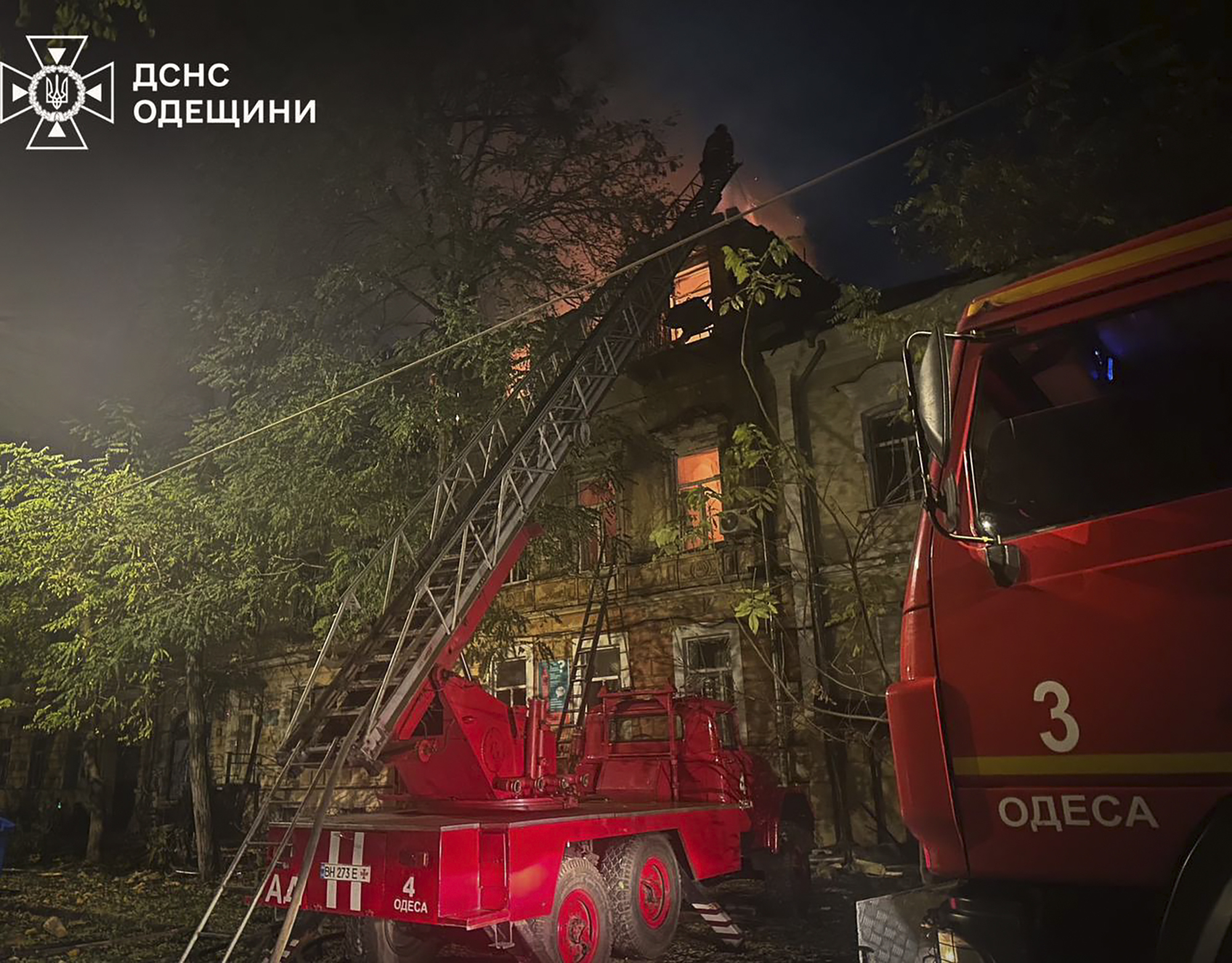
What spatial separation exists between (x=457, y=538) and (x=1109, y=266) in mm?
6069

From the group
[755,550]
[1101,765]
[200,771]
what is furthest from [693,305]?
[1101,765]

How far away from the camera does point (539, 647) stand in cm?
1683

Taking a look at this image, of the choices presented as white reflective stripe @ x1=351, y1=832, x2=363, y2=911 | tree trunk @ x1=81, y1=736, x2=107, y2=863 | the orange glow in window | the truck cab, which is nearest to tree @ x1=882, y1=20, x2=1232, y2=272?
the truck cab

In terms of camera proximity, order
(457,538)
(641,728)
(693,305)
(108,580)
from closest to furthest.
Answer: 1. (457,538)
2. (641,728)
3. (108,580)
4. (693,305)

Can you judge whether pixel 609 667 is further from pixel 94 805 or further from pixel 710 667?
pixel 94 805

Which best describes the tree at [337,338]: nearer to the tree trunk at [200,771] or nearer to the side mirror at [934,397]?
the tree trunk at [200,771]

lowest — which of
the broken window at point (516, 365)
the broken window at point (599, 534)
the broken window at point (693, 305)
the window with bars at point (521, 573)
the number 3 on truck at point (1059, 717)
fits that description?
the number 3 on truck at point (1059, 717)

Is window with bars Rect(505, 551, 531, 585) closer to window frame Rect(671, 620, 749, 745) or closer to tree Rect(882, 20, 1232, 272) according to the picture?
window frame Rect(671, 620, 749, 745)

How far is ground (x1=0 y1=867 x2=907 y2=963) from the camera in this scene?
788cm

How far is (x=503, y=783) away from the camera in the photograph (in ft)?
24.6

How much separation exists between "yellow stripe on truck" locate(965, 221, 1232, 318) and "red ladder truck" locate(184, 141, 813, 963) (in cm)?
461

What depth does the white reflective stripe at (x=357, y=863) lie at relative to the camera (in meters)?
5.89

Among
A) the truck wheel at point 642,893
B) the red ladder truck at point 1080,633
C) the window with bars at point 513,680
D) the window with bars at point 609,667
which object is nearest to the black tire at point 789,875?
the truck wheel at point 642,893

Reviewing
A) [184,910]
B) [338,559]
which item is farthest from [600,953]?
[184,910]
